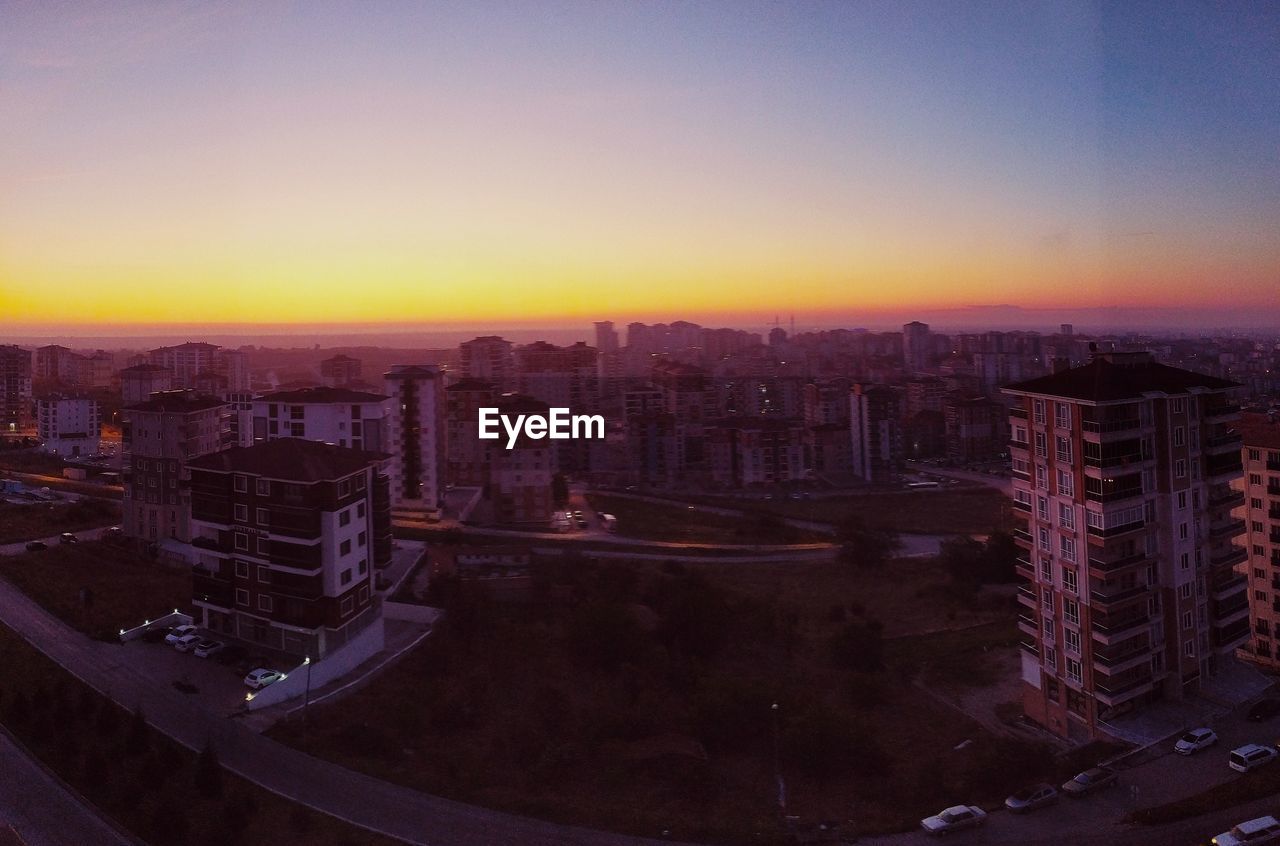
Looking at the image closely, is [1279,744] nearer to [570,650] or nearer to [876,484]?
[570,650]

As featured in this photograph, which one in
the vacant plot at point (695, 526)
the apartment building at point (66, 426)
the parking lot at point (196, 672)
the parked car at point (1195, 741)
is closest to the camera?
the parked car at point (1195, 741)

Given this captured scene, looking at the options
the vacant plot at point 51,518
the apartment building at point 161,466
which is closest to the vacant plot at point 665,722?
the apartment building at point 161,466

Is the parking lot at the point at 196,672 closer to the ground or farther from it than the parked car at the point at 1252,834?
farther from it

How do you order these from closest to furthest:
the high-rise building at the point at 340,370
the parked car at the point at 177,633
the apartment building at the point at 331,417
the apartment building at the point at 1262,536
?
the apartment building at the point at 1262,536
the parked car at the point at 177,633
the apartment building at the point at 331,417
the high-rise building at the point at 340,370

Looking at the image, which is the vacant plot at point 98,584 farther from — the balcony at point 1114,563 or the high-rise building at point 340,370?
the high-rise building at point 340,370

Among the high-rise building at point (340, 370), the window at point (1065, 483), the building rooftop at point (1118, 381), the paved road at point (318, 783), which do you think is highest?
the high-rise building at point (340, 370)

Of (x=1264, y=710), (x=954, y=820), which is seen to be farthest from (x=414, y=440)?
(x=1264, y=710)

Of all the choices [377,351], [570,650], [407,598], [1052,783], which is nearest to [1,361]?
[377,351]
